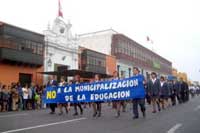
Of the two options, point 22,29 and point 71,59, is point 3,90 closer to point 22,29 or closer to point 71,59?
point 22,29

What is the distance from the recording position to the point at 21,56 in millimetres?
30750

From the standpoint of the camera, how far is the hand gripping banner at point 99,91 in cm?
1377

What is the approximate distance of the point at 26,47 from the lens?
31.8 meters

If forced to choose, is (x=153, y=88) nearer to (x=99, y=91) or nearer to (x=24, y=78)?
(x=99, y=91)

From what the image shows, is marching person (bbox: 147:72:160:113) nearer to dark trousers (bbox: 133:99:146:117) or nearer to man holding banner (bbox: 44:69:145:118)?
A: man holding banner (bbox: 44:69:145:118)

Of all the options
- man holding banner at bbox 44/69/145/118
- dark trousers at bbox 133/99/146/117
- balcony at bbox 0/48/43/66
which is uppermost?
balcony at bbox 0/48/43/66

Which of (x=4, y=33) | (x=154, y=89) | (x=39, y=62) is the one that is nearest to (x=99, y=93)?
(x=154, y=89)

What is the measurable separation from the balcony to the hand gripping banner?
12855 mm

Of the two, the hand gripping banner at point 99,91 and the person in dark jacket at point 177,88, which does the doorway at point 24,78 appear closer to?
the person in dark jacket at point 177,88

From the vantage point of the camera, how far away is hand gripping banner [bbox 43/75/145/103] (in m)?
13.8

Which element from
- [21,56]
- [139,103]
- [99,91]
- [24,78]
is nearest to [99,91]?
[99,91]

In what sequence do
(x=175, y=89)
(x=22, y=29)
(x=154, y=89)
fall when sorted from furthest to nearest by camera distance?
(x=22, y=29)
(x=175, y=89)
(x=154, y=89)

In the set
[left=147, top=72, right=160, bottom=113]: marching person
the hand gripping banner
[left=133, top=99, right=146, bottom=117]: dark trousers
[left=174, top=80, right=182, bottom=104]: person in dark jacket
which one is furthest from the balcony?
[left=133, top=99, right=146, bottom=117]: dark trousers

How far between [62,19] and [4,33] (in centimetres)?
1217
